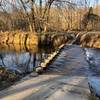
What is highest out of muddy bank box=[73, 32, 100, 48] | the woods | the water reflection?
the woods

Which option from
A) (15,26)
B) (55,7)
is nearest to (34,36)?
(55,7)

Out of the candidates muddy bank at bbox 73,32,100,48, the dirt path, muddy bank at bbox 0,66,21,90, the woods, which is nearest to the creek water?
muddy bank at bbox 0,66,21,90

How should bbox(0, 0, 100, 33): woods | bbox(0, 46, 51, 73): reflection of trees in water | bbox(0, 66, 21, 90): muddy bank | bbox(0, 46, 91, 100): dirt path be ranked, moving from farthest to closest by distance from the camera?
bbox(0, 0, 100, 33): woods, bbox(0, 46, 51, 73): reflection of trees in water, bbox(0, 66, 21, 90): muddy bank, bbox(0, 46, 91, 100): dirt path

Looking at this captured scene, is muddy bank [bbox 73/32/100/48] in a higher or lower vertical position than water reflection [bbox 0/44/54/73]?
higher

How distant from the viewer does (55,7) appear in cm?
3297

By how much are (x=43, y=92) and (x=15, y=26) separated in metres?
30.8

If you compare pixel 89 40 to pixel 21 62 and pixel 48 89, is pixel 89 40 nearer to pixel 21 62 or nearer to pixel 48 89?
pixel 21 62

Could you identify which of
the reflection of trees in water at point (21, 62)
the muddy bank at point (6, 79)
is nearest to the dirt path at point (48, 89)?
the muddy bank at point (6, 79)

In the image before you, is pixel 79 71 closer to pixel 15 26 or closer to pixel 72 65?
pixel 72 65

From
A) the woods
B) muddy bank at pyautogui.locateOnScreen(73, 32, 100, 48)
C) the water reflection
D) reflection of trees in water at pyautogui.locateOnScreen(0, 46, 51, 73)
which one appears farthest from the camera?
the woods

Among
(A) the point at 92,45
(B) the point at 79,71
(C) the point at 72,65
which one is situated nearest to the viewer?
(B) the point at 79,71

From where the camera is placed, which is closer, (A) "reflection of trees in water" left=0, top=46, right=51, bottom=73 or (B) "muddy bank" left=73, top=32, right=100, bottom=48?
(A) "reflection of trees in water" left=0, top=46, right=51, bottom=73

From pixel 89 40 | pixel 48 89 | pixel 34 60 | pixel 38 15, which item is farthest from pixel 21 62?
pixel 38 15

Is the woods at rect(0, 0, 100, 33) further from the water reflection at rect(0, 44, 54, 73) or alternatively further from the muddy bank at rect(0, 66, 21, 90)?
the muddy bank at rect(0, 66, 21, 90)
